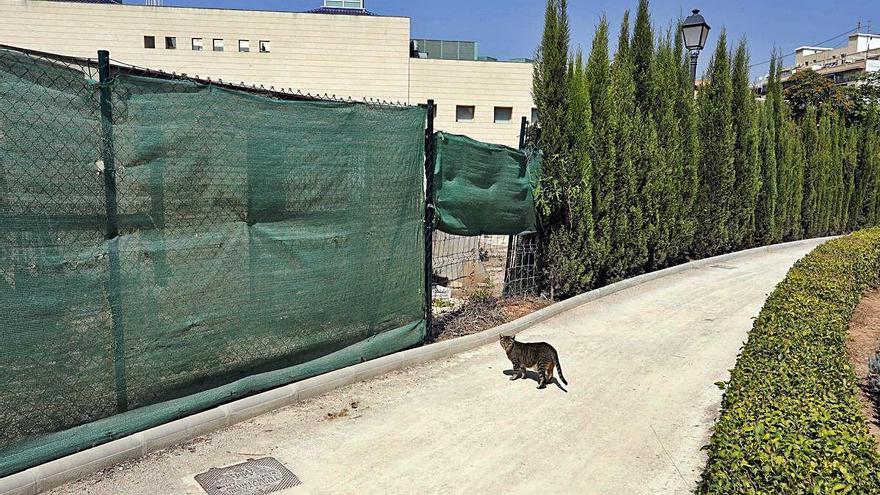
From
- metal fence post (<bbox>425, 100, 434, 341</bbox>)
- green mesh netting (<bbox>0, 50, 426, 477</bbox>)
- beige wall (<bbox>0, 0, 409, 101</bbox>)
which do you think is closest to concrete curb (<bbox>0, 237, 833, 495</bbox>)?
green mesh netting (<bbox>0, 50, 426, 477</bbox>)

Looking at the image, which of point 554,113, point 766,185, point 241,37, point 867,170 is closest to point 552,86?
point 554,113

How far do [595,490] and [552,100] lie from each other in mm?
6499

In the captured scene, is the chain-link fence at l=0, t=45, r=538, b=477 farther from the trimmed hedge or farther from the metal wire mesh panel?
the trimmed hedge

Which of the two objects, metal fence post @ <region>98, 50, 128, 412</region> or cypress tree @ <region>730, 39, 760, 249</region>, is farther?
cypress tree @ <region>730, 39, 760, 249</region>

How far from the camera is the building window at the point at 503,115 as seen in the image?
37219 millimetres

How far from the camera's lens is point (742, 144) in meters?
16.1

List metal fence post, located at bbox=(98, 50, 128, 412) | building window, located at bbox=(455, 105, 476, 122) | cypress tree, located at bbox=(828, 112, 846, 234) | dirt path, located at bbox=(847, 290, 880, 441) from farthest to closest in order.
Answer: building window, located at bbox=(455, 105, 476, 122) → cypress tree, located at bbox=(828, 112, 846, 234) → dirt path, located at bbox=(847, 290, 880, 441) → metal fence post, located at bbox=(98, 50, 128, 412)

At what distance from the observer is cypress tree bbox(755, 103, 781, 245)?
17.5m

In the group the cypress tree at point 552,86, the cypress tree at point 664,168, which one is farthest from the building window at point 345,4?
the cypress tree at point 552,86

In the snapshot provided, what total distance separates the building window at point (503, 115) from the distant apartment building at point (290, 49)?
101 millimetres

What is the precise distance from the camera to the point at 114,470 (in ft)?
12.3

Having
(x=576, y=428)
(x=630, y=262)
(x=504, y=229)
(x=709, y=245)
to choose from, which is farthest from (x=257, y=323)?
(x=709, y=245)

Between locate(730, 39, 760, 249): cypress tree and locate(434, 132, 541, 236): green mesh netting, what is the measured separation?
9.30 metres

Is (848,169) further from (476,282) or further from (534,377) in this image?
(534,377)
